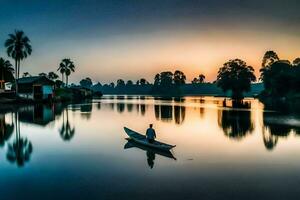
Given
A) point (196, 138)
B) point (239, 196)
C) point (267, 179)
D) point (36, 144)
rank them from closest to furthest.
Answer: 1. point (239, 196)
2. point (267, 179)
3. point (36, 144)
4. point (196, 138)

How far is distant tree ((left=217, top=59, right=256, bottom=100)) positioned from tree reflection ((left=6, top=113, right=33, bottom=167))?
99980 millimetres

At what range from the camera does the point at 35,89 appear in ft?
264

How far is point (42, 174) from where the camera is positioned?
15.5 metres

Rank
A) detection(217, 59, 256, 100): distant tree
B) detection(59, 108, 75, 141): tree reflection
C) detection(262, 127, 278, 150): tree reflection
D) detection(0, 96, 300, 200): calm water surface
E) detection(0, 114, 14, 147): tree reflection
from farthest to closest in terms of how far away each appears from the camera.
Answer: detection(217, 59, 256, 100): distant tree → detection(59, 108, 75, 141): tree reflection → detection(0, 114, 14, 147): tree reflection → detection(262, 127, 278, 150): tree reflection → detection(0, 96, 300, 200): calm water surface

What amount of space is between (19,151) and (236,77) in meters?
106

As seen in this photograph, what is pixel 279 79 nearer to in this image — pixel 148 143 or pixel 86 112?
pixel 86 112

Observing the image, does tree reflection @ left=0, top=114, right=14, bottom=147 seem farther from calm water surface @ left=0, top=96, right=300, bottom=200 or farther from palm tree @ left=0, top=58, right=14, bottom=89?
palm tree @ left=0, top=58, right=14, bottom=89

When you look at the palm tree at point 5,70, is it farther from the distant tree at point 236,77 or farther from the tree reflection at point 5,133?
the distant tree at point 236,77

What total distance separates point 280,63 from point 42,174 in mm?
105865

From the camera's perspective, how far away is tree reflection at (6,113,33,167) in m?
18.7

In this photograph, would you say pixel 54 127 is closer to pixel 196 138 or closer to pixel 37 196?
pixel 196 138

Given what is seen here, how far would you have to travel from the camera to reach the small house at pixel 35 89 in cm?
7944

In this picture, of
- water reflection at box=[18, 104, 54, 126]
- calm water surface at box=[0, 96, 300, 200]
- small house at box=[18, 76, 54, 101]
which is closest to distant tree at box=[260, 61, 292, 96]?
small house at box=[18, 76, 54, 101]

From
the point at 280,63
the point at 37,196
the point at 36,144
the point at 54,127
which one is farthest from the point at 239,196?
the point at 280,63
